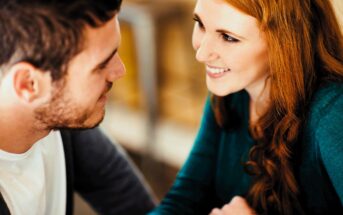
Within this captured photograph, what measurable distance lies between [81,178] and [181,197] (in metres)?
0.29

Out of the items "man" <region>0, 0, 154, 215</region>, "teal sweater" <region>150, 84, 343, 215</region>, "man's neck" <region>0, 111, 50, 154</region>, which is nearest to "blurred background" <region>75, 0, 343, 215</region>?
"teal sweater" <region>150, 84, 343, 215</region>

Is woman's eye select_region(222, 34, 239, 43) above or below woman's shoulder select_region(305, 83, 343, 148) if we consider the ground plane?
above

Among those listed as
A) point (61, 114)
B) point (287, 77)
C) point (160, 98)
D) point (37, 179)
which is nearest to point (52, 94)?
point (61, 114)

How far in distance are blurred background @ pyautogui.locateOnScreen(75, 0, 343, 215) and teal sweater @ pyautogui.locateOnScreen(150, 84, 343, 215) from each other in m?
1.25

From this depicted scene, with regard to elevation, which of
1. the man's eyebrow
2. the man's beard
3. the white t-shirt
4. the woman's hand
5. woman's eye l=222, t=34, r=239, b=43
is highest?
woman's eye l=222, t=34, r=239, b=43

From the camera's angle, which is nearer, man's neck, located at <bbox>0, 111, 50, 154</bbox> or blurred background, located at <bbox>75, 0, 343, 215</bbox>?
man's neck, located at <bbox>0, 111, 50, 154</bbox>

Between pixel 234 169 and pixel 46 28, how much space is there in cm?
69

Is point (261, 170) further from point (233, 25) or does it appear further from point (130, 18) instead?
point (130, 18)

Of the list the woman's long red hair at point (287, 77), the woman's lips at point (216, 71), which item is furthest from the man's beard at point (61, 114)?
the woman's long red hair at point (287, 77)

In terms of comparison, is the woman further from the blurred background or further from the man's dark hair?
the blurred background

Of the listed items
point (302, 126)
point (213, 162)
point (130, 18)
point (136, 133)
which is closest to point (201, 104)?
point (136, 133)

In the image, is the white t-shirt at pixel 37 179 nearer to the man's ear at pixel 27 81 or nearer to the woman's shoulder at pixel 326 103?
the man's ear at pixel 27 81

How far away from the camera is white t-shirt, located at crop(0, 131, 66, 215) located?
3.68ft

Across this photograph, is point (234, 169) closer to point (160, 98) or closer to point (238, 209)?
point (238, 209)
